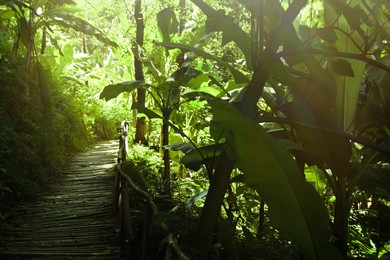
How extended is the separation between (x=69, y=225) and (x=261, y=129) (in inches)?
153

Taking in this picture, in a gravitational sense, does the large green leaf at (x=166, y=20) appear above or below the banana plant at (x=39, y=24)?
below

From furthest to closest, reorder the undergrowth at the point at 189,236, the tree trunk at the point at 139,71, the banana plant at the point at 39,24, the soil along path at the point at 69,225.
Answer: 1. the tree trunk at the point at 139,71
2. the banana plant at the point at 39,24
3. the soil along path at the point at 69,225
4. the undergrowth at the point at 189,236

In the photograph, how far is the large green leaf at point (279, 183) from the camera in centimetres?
186

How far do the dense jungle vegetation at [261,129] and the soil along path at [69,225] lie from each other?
0.38 meters

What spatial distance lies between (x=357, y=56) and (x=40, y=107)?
6999 mm

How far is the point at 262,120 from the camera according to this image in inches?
95.0

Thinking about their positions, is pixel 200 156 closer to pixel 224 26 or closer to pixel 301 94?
pixel 301 94

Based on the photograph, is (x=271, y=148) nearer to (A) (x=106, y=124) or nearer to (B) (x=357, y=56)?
(B) (x=357, y=56)

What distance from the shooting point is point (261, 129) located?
1.86 m

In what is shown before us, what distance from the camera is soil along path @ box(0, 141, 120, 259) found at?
4219 millimetres

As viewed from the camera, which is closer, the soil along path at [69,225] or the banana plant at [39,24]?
the soil along path at [69,225]

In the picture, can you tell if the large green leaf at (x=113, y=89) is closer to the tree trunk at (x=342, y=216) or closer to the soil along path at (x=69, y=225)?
the soil along path at (x=69, y=225)

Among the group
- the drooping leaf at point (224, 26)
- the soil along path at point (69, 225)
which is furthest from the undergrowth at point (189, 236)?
the drooping leaf at point (224, 26)

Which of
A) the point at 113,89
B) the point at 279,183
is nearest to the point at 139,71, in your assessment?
the point at 113,89
